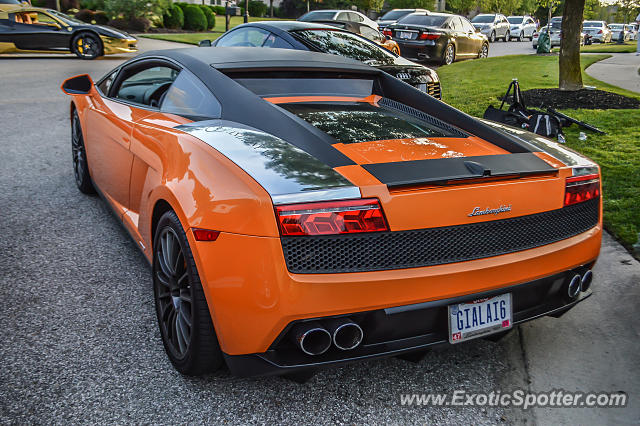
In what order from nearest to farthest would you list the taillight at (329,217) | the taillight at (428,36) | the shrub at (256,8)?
the taillight at (329,217)
the taillight at (428,36)
the shrub at (256,8)

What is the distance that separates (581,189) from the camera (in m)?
2.75

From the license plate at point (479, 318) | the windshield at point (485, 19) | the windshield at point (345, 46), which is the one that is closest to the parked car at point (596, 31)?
the windshield at point (485, 19)

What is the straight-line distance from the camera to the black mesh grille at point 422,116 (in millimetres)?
3223

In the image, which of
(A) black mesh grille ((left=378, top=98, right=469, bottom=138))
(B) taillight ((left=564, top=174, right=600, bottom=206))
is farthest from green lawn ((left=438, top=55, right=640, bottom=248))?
(A) black mesh grille ((left=378, top=98, right=469, bottom=138))

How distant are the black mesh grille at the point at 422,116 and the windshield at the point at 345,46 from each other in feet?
12.5

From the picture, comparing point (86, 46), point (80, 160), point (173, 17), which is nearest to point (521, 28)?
point (173, 17)

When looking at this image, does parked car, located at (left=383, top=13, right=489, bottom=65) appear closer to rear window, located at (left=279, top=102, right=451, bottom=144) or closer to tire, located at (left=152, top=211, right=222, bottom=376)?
rear window, located at (left=279, top=102, right=451, bottom=144)

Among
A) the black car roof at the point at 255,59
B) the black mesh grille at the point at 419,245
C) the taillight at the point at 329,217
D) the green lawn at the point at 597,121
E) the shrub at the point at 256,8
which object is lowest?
the green lawn at the point at 597,121

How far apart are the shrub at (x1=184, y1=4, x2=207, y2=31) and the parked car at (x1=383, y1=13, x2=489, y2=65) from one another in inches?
691

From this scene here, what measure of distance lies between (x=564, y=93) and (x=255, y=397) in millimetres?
9997

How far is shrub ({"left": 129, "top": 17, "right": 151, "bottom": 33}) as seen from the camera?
28.7m

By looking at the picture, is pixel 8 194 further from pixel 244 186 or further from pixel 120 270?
pixel 244 186

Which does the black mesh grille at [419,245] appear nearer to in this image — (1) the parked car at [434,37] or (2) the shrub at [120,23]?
(1) the parked car at [434,37]

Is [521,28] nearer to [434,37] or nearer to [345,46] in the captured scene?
[434,37]
